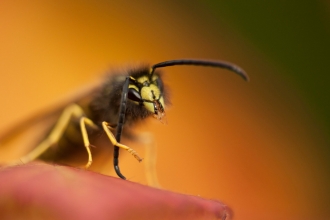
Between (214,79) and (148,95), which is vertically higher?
(214,79)

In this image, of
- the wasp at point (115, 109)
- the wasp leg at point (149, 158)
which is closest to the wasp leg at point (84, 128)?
the wasp at point (115, 109)

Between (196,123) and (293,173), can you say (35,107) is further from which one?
(293,173)

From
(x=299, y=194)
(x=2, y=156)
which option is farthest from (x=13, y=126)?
(x=299, y=194)

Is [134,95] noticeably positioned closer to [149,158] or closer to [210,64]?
[210,64]

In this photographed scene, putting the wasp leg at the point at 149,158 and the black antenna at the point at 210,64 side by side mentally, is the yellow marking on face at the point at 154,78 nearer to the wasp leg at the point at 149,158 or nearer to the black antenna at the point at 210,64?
the black antenna at the point at 210,64

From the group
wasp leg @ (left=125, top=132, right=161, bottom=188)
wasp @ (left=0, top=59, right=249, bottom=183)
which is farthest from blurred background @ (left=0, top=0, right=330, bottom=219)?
wasp @ (left=0, top=59, right=249, bottom=183)

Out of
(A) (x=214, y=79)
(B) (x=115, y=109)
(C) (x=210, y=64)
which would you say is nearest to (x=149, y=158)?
(B) (x=115, y=109)

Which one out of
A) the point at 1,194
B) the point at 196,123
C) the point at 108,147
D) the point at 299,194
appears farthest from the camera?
the point at 196,123
